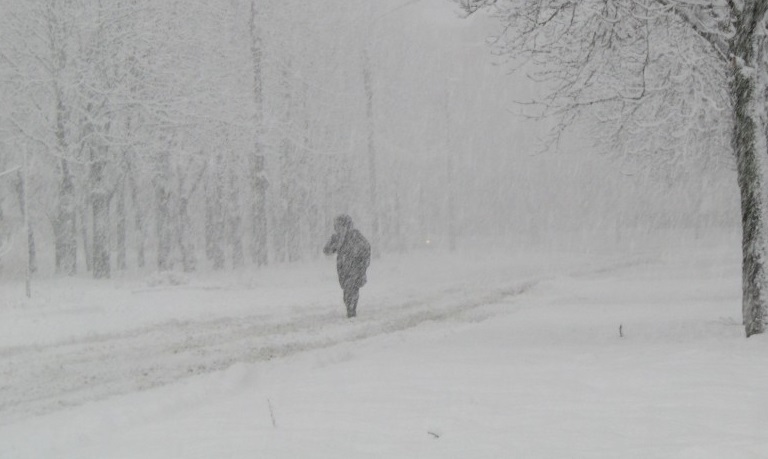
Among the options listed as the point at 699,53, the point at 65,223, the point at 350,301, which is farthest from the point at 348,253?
the point at 65,223

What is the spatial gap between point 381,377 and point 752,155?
533 centimetres

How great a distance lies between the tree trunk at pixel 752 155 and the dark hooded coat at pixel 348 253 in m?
6.98

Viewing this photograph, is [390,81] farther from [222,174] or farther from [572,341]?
A: [572,341]

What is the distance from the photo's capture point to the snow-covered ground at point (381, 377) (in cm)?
461

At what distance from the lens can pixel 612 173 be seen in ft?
192

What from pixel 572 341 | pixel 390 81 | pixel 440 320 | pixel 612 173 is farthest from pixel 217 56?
pixel 612 173

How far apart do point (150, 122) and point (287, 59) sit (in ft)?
31.9

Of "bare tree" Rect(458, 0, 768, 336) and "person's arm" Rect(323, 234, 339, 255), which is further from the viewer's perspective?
"person's arm" Rect(323, 234, 339, 255)

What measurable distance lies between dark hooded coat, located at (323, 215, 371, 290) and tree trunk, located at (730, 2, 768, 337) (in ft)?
22.9

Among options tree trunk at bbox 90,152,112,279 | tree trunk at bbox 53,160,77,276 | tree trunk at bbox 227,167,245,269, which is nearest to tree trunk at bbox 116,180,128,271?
tree trunk at bbox 227,167,245,269

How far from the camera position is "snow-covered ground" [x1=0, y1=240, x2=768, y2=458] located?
4609mm

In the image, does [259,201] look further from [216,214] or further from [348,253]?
[348,253]

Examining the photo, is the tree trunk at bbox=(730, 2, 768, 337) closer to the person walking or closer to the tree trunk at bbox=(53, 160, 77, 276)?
the person walking

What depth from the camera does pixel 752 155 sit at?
8523 mm
